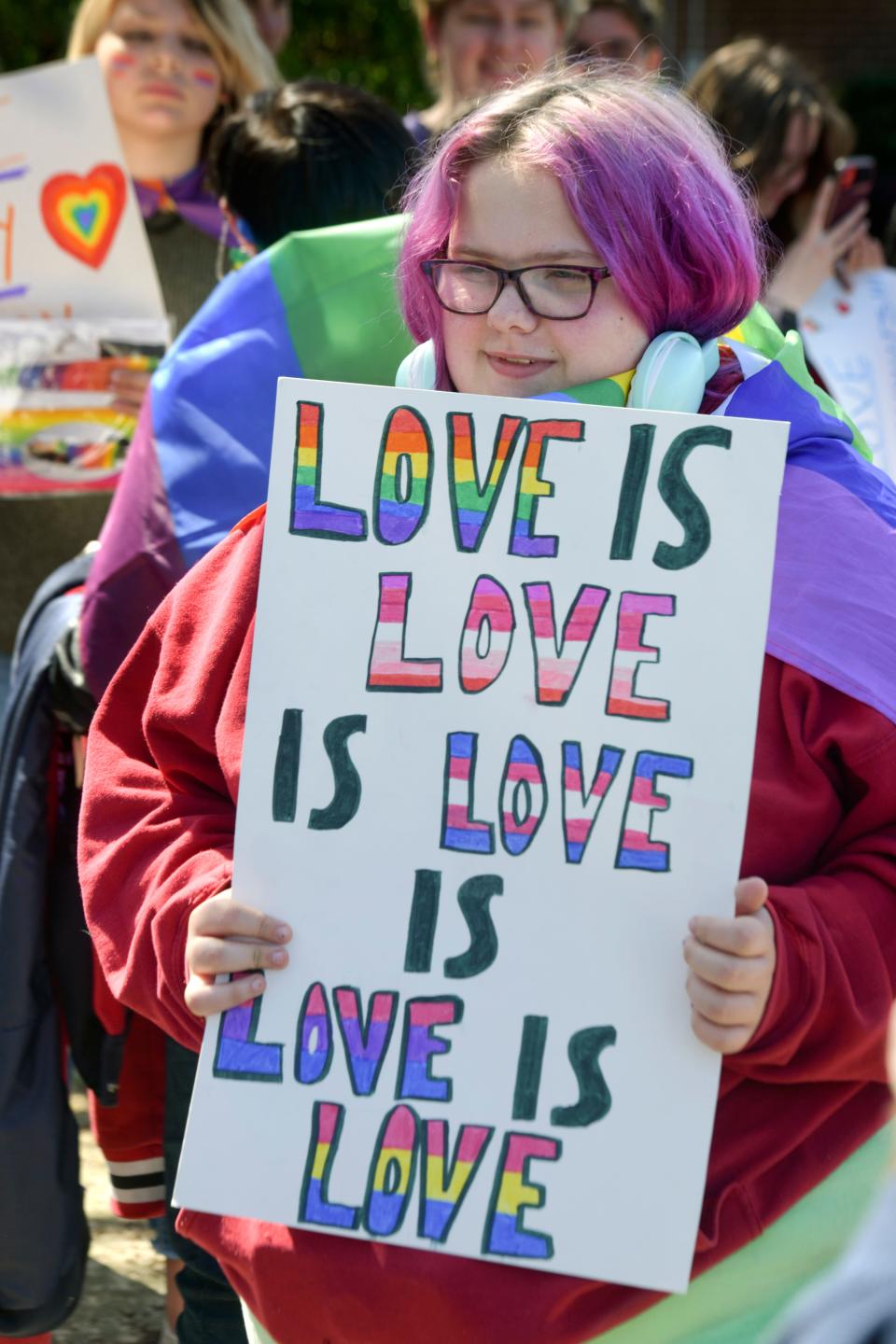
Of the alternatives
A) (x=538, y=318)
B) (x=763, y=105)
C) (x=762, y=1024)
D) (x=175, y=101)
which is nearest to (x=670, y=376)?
(x=538, y=318)

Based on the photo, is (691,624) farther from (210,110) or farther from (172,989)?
(210,110)

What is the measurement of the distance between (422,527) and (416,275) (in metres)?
0.41

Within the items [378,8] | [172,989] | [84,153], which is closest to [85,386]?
[84,153]

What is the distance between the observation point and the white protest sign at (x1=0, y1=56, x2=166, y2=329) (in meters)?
2.87

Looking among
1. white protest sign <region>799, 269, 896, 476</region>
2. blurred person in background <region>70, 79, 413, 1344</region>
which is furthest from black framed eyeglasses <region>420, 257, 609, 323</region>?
white protest sign <region>799, 269, 896, 476</region>

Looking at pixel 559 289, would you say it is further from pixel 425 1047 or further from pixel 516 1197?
pixel 516 1197

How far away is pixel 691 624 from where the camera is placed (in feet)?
4.33

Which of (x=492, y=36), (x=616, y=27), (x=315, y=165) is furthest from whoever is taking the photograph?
(x=616, y=27)

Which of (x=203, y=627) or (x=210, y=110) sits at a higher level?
(x=210, y=110)

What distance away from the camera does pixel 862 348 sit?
3199 millimetres

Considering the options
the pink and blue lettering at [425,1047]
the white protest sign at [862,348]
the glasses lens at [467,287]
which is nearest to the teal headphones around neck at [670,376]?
the glasses lens at [467,287]

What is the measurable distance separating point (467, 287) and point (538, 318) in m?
0.09

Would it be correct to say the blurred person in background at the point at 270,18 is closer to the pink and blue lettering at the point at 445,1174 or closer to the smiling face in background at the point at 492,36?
the smiling face in background at the point at 492,36

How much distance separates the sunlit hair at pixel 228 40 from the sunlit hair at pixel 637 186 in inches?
72.9
